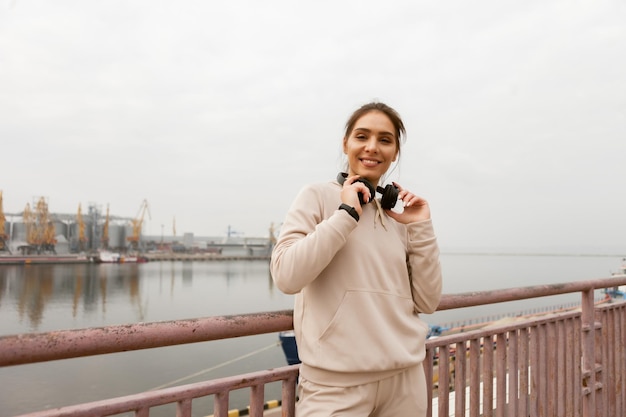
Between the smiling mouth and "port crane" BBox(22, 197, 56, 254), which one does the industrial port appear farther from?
the smiling mouth

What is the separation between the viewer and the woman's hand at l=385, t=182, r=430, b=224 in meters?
1.59

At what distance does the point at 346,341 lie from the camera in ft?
4.20

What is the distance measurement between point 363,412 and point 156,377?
19839 millimetres

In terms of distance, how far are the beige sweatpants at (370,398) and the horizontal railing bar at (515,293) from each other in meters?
0.48

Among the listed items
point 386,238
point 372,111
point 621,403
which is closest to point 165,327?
point 386,238

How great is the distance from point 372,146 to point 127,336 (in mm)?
979

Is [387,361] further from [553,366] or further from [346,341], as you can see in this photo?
[553,366]

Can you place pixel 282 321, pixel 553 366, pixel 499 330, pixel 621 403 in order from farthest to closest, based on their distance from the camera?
pixel 621 403 → pixel 553 366 → pixel 499 330 → pixel 282 321

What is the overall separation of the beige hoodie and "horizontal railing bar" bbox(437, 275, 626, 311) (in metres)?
0.47

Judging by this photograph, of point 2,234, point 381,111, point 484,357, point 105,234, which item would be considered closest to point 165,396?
point 381,111

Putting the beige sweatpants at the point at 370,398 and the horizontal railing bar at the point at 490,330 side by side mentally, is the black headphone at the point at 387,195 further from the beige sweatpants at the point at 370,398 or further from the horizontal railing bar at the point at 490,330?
the horizontal railing bar at the point at 490,330

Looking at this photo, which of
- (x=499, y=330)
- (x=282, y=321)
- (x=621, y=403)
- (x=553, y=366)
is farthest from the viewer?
(x=621, y=403)

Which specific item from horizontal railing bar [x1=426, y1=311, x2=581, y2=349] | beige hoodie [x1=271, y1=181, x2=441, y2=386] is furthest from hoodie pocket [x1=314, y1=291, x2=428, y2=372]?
horizontal railing bar [x1=426, y1=311, x2=581, y2=349]

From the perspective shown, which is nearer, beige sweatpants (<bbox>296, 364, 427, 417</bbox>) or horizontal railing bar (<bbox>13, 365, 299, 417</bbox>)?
horizontal railing bar (<bbox>13, 365, 299, 417</bbox>)
